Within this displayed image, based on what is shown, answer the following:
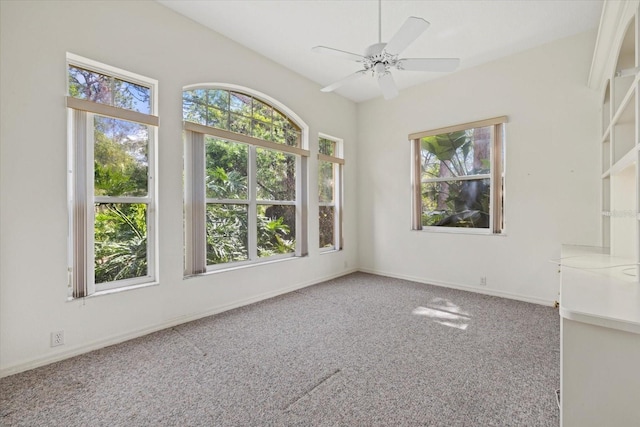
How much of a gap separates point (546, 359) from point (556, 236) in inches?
75.1

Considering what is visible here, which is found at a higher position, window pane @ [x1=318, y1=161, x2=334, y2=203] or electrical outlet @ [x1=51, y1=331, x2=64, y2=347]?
window pane @ [x1=318, y1=161, x2=334, y2=203]

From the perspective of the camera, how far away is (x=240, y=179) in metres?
3.77

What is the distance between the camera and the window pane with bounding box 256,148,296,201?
4.02 m

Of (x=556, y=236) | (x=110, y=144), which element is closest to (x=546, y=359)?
(x=556, y=236)

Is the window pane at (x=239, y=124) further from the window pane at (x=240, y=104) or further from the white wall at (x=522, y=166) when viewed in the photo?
the white wall at (x=522, y=166)

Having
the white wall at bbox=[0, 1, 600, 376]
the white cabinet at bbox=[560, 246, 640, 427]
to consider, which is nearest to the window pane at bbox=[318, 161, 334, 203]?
the white wall at bbox=[0, 1, 600, 376]

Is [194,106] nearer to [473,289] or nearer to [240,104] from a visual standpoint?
[240,104]

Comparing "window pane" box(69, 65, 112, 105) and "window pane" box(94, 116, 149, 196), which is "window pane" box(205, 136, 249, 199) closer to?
"window pane" box(94, 116, 149, 196)

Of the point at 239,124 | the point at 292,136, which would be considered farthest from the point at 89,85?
the point at 292,136

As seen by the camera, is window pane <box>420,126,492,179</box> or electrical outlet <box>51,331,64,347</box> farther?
window pane <box>420,126,492,179</box>

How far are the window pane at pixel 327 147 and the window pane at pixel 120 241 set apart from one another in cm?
298

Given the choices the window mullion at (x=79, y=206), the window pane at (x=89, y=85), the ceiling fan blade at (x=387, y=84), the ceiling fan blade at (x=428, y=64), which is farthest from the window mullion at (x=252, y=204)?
the ceiling fan blade at (x=428, y=64)

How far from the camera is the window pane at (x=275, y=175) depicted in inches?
158

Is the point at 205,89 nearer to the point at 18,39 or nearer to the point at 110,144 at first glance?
the point at 110,144
